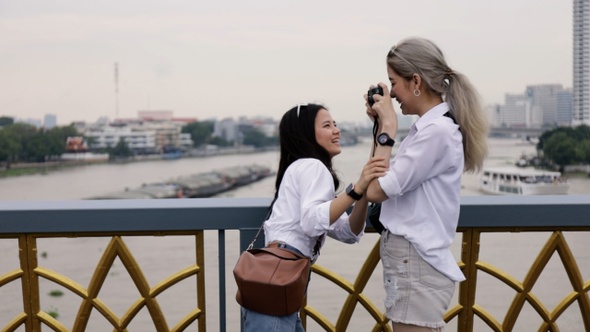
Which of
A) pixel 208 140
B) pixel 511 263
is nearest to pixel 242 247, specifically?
pixel 511 263

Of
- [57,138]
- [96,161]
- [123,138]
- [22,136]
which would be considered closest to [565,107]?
[123,138]

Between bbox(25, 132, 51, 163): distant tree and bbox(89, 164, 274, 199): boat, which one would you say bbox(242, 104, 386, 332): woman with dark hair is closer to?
bbox(89, 164, 274, 199): boat

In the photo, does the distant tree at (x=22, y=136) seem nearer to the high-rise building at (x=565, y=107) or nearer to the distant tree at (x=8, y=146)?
the distant tree at (x=8, y=146)

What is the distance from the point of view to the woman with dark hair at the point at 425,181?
1.96 m

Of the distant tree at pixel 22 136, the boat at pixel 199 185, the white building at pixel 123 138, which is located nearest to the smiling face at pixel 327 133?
the boat at pixel 199 185

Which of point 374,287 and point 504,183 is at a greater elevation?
point 504,183

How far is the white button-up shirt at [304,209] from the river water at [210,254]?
1707cm

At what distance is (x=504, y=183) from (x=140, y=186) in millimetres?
30136

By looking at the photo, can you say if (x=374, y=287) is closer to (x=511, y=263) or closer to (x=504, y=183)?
(x=511, y=263)

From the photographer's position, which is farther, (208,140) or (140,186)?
(208,140)

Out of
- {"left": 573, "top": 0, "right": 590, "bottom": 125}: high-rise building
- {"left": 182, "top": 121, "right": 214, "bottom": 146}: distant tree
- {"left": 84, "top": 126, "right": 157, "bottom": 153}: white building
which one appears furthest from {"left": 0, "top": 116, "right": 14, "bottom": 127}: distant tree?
{"left": 573, "top": 0, "right": 590, "bottom": 125}: high-rise building

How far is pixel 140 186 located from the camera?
61.3 meters

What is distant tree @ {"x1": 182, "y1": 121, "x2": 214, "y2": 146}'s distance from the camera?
218ft

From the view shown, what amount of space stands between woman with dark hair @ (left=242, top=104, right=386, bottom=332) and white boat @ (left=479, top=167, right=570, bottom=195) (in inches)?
1805
